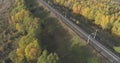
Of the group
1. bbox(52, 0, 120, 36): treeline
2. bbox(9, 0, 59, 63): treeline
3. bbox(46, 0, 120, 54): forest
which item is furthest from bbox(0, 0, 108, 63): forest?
bbox(52, 0, 120, 36): treeline

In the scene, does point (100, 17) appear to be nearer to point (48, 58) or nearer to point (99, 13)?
point (99, 13)

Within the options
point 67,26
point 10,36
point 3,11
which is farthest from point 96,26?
point 3,11

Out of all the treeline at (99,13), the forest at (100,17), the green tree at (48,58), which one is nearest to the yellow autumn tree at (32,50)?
the green tree at (48,58)

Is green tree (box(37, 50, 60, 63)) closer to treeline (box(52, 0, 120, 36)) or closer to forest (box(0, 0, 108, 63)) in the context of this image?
forest (box(0, 0, 108, 63))

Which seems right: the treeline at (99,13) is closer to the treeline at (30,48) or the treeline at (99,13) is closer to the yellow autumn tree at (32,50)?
the treeline at (30,48)

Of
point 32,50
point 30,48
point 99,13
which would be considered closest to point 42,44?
point 30,48

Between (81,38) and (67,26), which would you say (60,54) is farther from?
(67,26)
